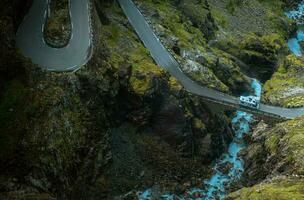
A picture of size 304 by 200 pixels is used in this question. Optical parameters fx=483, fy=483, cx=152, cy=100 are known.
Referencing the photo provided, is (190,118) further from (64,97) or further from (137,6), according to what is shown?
(137,6)

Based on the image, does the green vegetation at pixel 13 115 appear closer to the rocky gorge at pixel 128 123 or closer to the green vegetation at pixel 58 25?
the rocky gorge at pixel 128 123

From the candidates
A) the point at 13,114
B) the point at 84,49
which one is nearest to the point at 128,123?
the point at 84,49

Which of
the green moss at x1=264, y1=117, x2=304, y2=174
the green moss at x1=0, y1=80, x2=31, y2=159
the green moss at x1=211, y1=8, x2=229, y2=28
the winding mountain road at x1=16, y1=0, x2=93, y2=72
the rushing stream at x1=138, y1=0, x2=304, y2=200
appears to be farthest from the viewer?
→ the green moss at x1=211, y1=8, x2=229, y2=28

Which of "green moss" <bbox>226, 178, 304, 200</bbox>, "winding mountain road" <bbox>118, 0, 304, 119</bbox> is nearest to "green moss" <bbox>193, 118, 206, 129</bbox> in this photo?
"winding mountain road" <bbox>118, 0, 304, 119</bbox>

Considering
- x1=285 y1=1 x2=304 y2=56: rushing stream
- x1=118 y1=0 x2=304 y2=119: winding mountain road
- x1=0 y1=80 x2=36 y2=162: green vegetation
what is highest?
x1=0 y1=80 x2=36 y2=162: green vegetation

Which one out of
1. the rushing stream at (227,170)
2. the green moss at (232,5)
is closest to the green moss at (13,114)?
the rushing stream at (227,170)

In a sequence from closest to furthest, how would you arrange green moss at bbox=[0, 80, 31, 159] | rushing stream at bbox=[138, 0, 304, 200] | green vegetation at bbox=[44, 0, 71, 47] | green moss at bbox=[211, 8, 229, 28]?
green moss at bbox=[0, 80, 31, 159] → green vegetation at bbox=[44, 0, 71, 47] → rushing stream at bbox=[138, 0, 304, 200] → green moss at bbox=[211, 8, 229, 28]

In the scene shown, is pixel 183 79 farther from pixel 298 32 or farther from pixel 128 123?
pixel 298 32

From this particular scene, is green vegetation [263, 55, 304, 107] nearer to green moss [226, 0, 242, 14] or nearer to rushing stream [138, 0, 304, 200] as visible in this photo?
rushing stream [138, 0, 304, 200]
